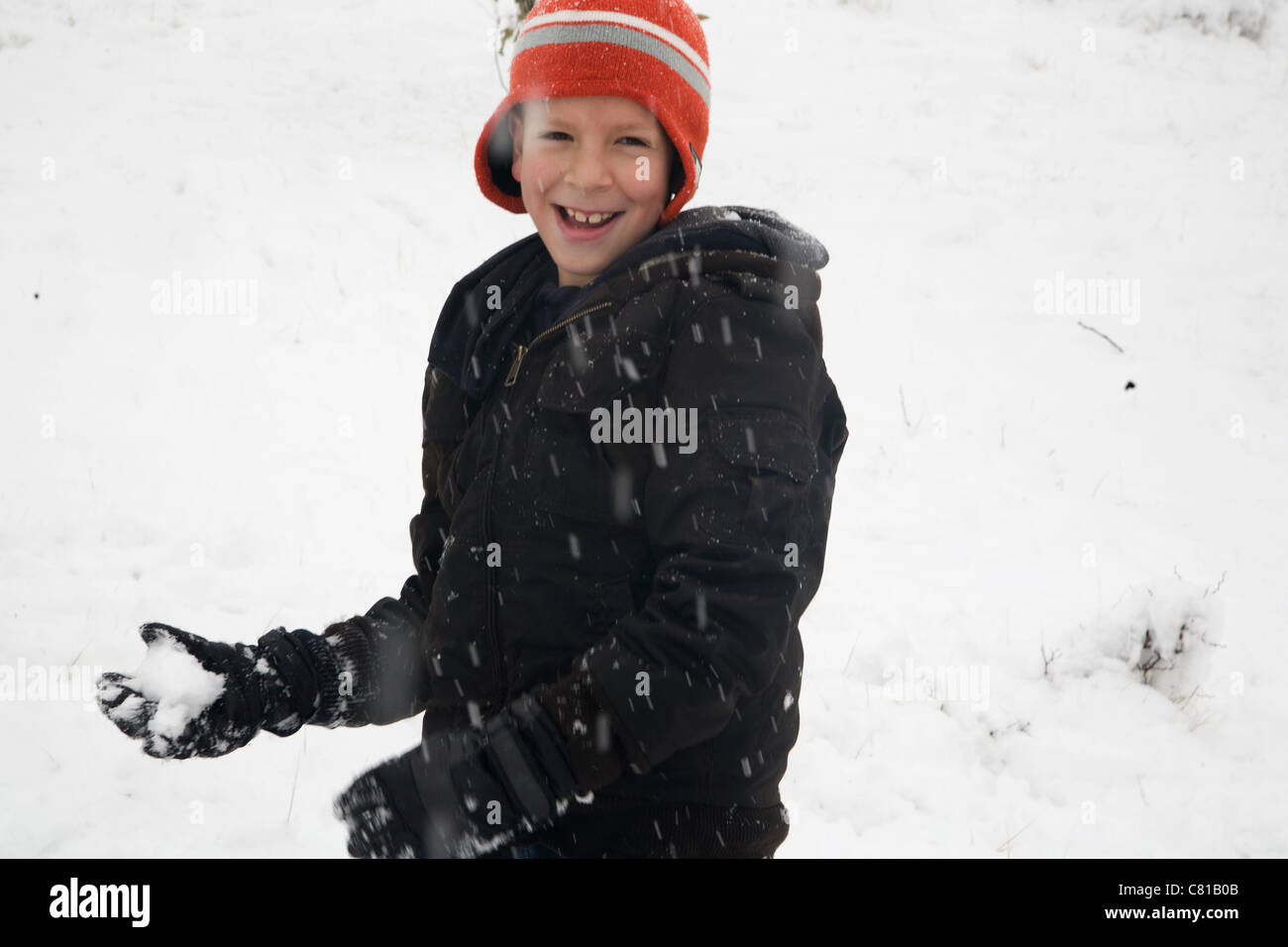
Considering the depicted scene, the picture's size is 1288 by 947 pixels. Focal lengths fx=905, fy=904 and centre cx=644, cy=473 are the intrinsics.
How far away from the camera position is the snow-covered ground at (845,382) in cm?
345

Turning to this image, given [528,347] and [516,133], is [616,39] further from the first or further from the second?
[528,347]

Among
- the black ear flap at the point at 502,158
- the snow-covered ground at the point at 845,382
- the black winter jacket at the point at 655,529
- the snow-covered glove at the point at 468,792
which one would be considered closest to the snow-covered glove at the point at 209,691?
the black winter jacket at the point at 655,529

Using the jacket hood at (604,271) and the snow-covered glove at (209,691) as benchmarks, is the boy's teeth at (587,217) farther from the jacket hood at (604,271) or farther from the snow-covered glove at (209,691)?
the snow-covered glove at (209,691)

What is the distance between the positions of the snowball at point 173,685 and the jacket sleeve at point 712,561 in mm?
788

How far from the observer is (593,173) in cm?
177

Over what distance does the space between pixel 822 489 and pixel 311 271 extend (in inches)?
251

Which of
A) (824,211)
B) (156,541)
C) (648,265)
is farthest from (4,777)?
(824,211)

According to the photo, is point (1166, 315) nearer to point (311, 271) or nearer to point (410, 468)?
point (410, 468)

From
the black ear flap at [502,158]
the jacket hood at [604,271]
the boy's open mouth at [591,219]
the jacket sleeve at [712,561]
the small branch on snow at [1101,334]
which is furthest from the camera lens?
the small branch on snow at [1101,334]

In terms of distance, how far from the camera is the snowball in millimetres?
1749

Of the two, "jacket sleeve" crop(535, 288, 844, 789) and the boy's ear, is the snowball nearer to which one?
"jacket sleeve" crop(535, 288, 844, 789)

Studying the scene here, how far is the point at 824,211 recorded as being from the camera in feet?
29.3

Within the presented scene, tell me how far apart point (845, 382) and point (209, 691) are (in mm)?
5737

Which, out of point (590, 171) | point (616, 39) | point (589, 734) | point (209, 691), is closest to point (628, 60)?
point (616, 39)
